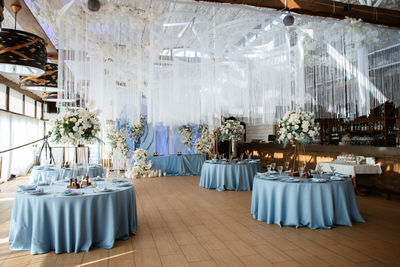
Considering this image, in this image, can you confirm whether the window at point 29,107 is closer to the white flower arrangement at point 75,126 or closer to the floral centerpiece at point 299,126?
the white flower arrangement at point 75,126

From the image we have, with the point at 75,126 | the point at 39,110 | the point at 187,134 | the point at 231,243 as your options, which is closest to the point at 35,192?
the point at 75,126

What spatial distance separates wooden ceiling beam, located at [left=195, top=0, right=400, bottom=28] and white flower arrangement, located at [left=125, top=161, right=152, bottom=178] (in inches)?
304

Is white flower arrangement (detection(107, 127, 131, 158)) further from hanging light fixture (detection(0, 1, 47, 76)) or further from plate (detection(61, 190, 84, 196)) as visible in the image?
hanging light fixture (detection(0, 1, 47, 76))

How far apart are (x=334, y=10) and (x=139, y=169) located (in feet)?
26.7

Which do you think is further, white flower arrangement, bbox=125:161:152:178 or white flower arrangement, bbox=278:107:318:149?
white flower arrangement, bbox=125:161:152:178

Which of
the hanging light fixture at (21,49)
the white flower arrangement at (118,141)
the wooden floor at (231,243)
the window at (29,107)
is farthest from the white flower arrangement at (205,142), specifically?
the hanging light fixture at (21,49)

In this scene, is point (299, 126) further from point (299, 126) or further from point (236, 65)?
point (236, 65)

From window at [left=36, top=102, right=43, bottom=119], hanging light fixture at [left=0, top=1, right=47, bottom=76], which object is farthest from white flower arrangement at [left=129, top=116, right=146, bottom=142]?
hanging light fixture at [left=0, top=1, right=47, bottom=76]

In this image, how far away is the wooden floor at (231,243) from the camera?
131 inches

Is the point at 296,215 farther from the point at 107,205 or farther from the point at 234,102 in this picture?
the point at 107,205

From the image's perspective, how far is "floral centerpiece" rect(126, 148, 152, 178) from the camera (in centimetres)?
1043

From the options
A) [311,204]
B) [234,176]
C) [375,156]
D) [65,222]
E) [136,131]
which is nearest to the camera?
[65,222]

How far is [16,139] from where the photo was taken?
11.0 meters

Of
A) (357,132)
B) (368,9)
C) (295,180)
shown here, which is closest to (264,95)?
(295,180)
